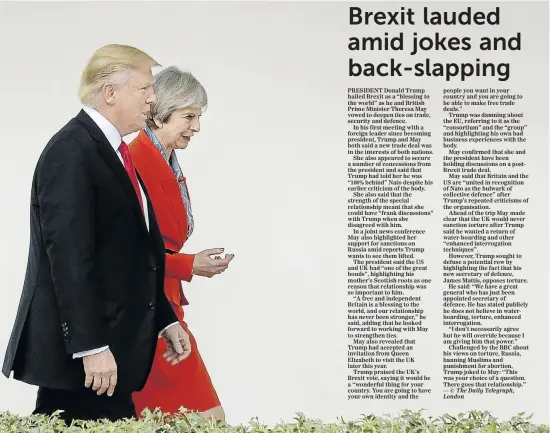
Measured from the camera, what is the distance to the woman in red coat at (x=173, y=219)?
3.56m

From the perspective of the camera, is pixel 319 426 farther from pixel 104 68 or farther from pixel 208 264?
pixel 208 264

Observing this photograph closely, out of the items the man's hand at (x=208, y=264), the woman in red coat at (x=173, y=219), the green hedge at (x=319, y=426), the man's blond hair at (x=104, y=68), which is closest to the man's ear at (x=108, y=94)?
the man's blond hair at (x=104, y=68)

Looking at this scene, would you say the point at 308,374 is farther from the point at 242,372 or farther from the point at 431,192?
the point at 431,192

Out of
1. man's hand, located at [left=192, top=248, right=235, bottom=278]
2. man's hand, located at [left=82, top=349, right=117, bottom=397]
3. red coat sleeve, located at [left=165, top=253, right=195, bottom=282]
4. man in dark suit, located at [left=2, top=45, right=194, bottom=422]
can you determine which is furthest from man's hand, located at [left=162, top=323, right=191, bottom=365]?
man's hand, located at [left=192, top=248, right=235, bottom=278]

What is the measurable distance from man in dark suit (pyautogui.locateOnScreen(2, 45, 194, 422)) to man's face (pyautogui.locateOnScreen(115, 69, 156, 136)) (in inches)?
4.1

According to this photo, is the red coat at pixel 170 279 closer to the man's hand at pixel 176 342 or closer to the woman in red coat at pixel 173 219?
the woman in red coat at pixel 173 219

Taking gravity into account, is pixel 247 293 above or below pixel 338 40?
below

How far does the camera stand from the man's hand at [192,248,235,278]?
12.7 feet

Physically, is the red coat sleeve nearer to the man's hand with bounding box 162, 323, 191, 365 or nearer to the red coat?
the red coat

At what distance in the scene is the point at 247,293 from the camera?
14.5 ft

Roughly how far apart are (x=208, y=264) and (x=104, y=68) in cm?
118

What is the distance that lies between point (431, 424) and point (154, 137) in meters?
2.14

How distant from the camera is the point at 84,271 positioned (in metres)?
2.66

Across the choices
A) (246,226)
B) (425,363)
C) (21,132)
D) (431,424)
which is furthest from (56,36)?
(431,424)
